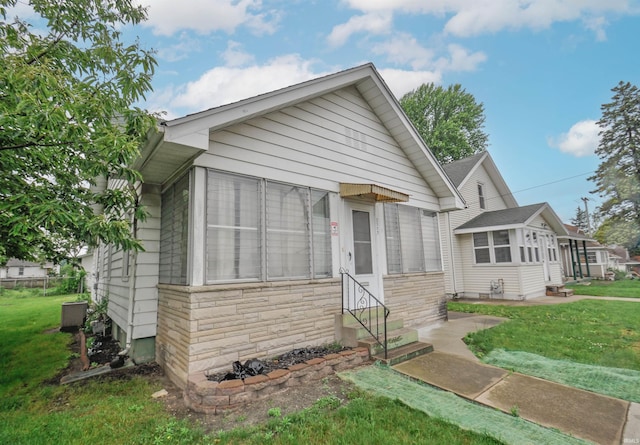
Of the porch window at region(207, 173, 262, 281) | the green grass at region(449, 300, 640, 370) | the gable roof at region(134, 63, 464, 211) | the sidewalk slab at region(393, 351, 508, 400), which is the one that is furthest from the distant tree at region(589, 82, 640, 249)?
the porch window at region(207, 173, 262, 281)

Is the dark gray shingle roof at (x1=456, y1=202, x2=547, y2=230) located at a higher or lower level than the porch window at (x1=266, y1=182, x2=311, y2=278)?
higher

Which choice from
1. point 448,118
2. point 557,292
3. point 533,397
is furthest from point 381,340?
point 448,118

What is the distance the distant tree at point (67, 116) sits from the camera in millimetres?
2945

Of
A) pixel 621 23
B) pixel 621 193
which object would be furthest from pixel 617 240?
pixel 621 23

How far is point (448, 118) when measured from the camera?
1064 inches

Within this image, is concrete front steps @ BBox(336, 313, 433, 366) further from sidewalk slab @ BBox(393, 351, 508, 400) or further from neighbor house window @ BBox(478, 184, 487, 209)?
neighbor house window @ BBox(478, 184, 487, 209)

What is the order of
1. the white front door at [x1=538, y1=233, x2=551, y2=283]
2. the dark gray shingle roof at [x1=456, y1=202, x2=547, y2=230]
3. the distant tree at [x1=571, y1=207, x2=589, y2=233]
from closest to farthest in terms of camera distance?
1. the dark gray shingle roof at [x1=456, y1=202, x2=547, y2=230]
2. the white front door at [x1=538, y1=233, x2=551, y2=283]
3. the distant tree at [x1=571, y1=207, x2=589, y2=233]

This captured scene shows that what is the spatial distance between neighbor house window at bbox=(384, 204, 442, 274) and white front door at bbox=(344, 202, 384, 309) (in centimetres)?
48

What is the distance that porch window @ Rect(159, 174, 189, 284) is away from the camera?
14.4 ft

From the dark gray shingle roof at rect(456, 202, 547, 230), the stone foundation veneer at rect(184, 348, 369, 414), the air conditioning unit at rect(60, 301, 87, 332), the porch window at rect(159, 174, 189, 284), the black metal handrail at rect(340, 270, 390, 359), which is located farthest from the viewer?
the dark gray shingle roof at rect(456, 202, 547, 230)

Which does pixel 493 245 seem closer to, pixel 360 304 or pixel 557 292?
pixel 557 292

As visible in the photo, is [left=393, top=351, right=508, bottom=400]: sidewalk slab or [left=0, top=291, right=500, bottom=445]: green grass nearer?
[left=0, top=291, right=500, bottom=445]: green grass

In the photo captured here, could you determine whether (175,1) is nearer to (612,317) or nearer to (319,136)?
(319,136)

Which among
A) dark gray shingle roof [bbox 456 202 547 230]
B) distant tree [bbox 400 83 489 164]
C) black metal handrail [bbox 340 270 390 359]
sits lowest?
black metal handrail [bbox 340 270 390 359]
